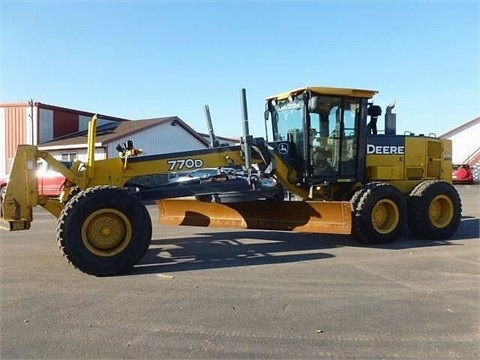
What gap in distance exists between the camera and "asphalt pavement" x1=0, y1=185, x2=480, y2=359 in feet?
14.8

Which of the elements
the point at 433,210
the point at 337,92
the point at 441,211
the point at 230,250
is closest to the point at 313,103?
the point at 337,92

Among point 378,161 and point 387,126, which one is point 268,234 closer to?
point 378,161

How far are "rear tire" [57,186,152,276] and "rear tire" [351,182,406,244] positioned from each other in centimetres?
398

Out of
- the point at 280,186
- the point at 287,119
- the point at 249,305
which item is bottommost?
the point at 249,305

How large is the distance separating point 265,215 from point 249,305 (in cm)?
463

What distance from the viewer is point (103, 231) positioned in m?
7.43

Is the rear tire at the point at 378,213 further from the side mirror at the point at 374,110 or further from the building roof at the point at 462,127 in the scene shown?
the building roof at the point at 462,127

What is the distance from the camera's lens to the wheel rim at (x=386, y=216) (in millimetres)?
9891

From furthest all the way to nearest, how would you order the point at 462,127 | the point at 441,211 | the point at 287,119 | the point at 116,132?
the point at 462,127
the point at 116,132
the point at 441,211
the point at 287,119

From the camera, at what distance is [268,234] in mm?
11039

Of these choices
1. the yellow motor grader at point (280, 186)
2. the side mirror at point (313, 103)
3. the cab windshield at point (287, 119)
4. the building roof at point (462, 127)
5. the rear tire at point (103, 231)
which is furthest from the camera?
the building roof at point (462, 127)

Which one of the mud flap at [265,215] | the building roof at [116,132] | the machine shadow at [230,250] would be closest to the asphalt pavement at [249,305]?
the machine shadow at [230,250]

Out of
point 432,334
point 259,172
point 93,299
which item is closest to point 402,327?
point 432,334

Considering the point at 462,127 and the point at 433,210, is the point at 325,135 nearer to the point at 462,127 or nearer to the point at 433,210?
the point at 433,210
